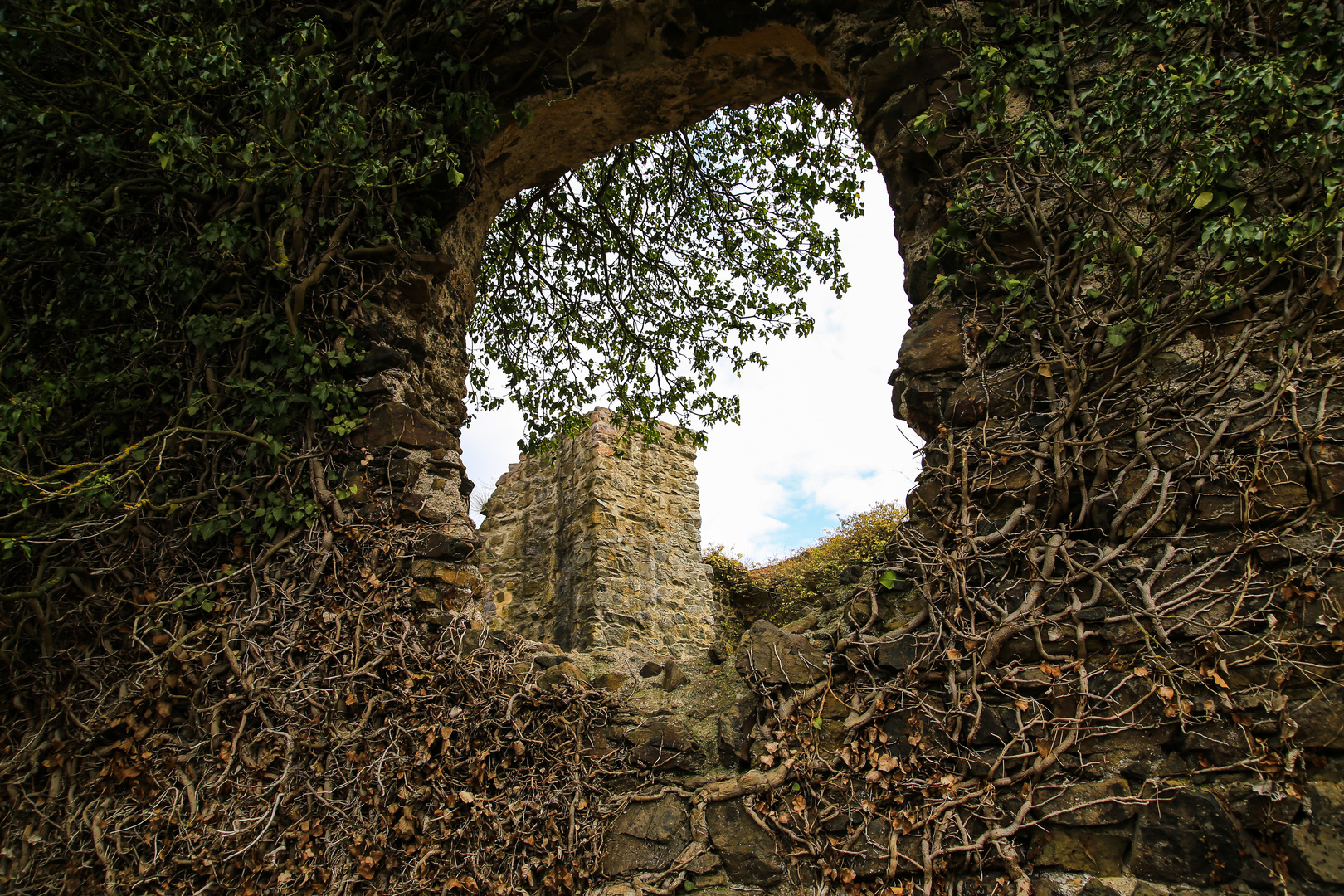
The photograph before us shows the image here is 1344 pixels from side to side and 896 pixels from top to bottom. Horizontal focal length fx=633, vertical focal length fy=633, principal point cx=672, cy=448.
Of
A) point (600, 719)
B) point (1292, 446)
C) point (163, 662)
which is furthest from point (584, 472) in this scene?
point (1292, 446)

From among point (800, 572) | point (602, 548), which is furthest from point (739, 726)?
point (800, 572)

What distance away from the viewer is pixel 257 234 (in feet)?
9.41

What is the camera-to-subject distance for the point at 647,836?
2564 millimetres

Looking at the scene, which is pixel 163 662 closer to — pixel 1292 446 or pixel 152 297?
pixel 152 297

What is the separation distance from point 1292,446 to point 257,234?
395cm

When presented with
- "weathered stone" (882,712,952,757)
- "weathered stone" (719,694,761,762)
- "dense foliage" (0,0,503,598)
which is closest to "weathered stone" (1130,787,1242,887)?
"weathered stone" (882,712,952,757)

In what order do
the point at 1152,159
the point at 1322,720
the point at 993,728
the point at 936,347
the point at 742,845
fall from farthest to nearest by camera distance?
1. the point at 936,347
2. the point at 742,845
3. the point at 1152,159
4. the point at 993,728
5. the point at 1322,720

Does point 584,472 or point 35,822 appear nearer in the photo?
point 35,822

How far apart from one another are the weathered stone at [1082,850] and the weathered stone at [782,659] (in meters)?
0.81

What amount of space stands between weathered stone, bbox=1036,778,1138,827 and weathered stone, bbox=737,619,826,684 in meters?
0.80

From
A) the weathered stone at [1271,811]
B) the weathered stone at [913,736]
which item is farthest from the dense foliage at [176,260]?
the weathered stone at [1271,811]

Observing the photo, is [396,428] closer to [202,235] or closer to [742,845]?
[202,235]

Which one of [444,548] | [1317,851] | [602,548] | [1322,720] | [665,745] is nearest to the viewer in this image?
[1317,851]

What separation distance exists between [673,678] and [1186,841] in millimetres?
2015
